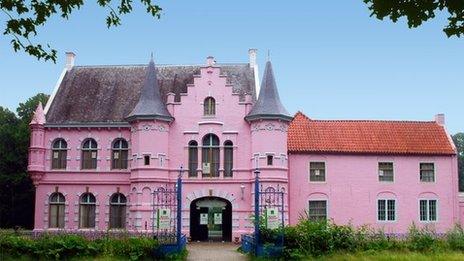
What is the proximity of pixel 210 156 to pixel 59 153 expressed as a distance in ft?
30.4

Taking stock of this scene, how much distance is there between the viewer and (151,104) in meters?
35.0

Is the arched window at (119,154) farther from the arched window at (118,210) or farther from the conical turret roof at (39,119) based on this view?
the conical turret roof at (39,119)

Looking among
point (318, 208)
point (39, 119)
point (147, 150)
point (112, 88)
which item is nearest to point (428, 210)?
point (318, 208)

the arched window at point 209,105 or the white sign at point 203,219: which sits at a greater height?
the arched window at point 209,105

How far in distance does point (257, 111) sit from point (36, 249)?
15936 mm

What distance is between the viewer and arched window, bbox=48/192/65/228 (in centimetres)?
3619

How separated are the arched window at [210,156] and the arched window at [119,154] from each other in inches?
191

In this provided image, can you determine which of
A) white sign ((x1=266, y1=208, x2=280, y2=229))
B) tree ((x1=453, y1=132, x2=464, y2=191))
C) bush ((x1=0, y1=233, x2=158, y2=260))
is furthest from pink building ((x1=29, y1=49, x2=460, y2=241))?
tree ((x1=453, y1=132, x2=464, y2=191))

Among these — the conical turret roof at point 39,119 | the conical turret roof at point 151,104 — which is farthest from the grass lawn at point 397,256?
the conical turret roof at point 39,119

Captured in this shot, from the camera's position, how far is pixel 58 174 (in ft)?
120

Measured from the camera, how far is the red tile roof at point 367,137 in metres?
37.7

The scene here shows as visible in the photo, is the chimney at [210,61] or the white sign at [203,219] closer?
the white sign at [203,219]

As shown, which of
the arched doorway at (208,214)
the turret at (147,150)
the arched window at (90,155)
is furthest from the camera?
the arched window at (90,155)

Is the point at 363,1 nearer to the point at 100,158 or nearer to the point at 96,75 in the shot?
the point at 100,158
